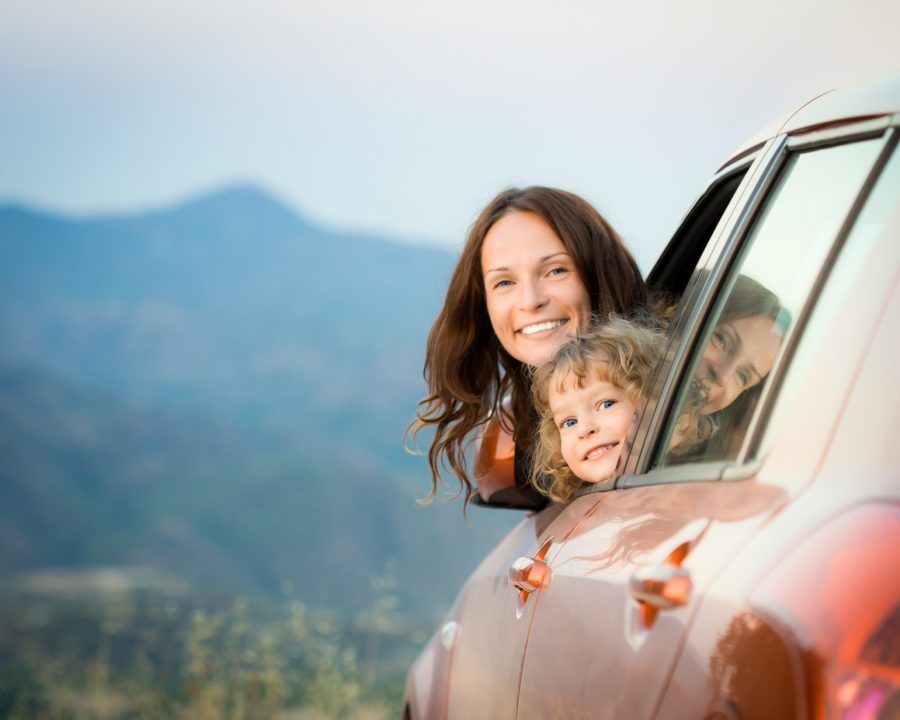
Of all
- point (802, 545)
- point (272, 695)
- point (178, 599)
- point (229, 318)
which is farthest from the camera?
point (229, 318)

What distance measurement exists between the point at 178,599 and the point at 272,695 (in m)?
16.2

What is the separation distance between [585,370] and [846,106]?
1.12 meters

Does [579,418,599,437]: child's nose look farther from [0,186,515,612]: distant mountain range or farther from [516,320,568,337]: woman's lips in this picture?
[0,186,515,612]: distant mountain range

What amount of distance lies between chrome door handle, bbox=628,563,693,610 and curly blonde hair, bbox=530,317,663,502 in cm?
96

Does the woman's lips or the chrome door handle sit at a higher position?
the chrome door handle

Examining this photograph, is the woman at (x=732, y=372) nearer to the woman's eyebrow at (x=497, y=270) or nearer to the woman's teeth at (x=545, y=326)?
the woman's teeth at (x=545, y=326)

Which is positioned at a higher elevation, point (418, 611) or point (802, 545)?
point (802, 545)

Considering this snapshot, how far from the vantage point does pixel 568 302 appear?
3.82 m

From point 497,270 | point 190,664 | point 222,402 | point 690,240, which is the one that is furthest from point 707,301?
point 222,402

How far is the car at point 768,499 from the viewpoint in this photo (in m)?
1.45

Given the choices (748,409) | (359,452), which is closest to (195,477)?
(359,452)

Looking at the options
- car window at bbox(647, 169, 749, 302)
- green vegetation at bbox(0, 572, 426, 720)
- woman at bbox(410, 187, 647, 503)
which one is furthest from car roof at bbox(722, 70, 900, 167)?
green vegetation at bbox(0, 572, 426, 720)

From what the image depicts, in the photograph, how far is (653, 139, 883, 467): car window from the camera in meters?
1.96

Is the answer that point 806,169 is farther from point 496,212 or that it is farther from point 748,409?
point 496,212
